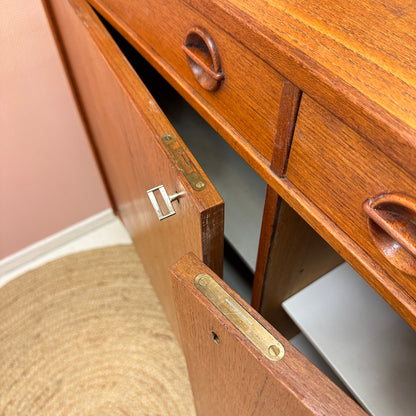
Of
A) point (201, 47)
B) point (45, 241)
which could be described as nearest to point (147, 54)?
point (201, 47)

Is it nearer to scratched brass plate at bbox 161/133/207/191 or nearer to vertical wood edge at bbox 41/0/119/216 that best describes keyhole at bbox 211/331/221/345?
scratched brass plate at bbox 161/133/207/191

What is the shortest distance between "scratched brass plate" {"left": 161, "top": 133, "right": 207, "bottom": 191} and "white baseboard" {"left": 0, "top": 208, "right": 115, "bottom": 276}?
905mm

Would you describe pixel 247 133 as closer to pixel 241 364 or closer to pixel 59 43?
pixel 241 364

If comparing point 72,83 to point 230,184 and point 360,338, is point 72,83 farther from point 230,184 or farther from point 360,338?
point 360,338

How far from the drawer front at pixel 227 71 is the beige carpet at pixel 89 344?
0.76 m

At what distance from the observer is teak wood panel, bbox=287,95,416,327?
27cm

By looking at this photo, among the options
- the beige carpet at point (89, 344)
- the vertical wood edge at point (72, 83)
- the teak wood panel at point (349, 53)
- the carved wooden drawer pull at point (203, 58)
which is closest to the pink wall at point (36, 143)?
the vertical wood edge at point (72, 83)

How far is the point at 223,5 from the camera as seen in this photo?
33 centimetres

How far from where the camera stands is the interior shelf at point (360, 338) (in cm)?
52

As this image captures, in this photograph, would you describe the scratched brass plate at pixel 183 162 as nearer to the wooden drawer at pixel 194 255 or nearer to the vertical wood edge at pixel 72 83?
the wooden drawer at pixel 194 255

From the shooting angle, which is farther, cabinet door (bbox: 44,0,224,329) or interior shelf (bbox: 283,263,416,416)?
interior shelf (bbox: 283,263,416,416)

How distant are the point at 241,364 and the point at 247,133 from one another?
0.23 meters

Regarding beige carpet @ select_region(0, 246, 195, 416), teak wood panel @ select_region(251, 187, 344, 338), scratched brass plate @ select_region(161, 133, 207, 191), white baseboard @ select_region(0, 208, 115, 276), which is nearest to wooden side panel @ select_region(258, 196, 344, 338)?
teak wood panel @ select_region(251, 187, 344, 338)

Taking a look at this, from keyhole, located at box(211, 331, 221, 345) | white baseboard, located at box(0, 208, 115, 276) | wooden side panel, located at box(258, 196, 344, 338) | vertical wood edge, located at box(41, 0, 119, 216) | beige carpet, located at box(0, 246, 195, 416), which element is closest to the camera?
keyhole, located at box(211, 331, 221, 345)
